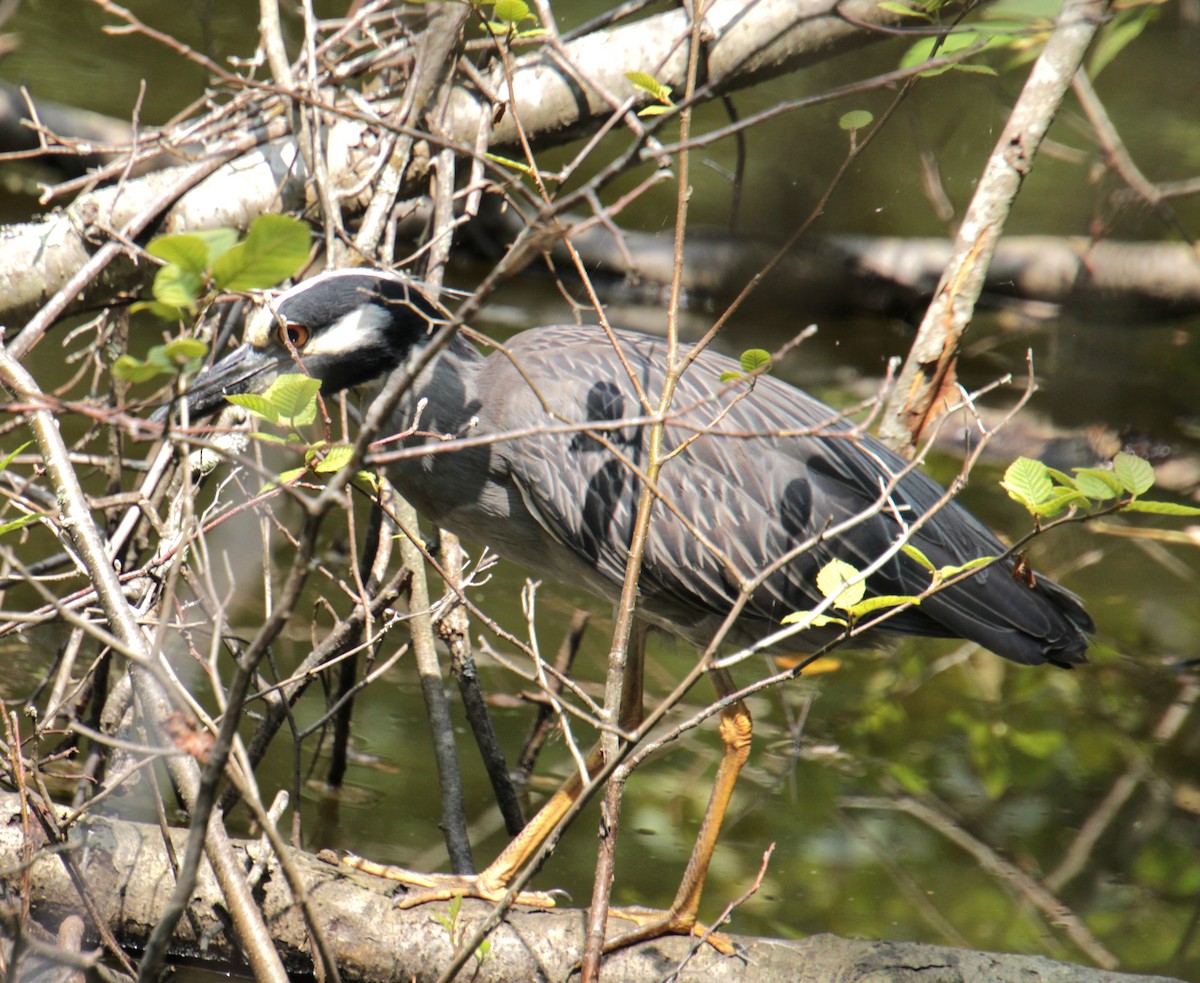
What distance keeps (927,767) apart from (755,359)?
2.58m

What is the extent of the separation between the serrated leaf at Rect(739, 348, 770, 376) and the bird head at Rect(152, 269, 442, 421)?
104cm

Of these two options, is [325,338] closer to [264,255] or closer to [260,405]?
[260,405]

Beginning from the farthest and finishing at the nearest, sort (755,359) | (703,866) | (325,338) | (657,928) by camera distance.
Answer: (325,338) → (703,866) → (657,928) → (755,359)

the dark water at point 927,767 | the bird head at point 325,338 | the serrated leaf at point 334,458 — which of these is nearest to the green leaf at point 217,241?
the serrated leaf at point 334,458

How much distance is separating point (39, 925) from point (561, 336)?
6.75ft

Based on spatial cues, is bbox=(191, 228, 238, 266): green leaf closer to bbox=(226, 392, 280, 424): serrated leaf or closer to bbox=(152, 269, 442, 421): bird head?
bbox=(226, 392, 280, 424): serrated leaf

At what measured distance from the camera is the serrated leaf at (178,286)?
4.67 feet

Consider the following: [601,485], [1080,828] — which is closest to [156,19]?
[601,485]

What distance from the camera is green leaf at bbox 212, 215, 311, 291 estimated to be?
4.61 feet

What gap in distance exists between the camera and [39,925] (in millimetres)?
2742

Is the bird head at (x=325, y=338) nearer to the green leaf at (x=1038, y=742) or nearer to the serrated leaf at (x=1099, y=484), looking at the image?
the serrated leaf at (x=1099, y=484)

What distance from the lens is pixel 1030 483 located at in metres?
2.16

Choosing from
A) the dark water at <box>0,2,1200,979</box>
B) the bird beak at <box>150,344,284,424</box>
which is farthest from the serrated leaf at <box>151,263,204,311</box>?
the dark water at <box>0,2,1200,979</box>

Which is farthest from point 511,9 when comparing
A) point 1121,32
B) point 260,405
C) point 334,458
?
point 1121,32
